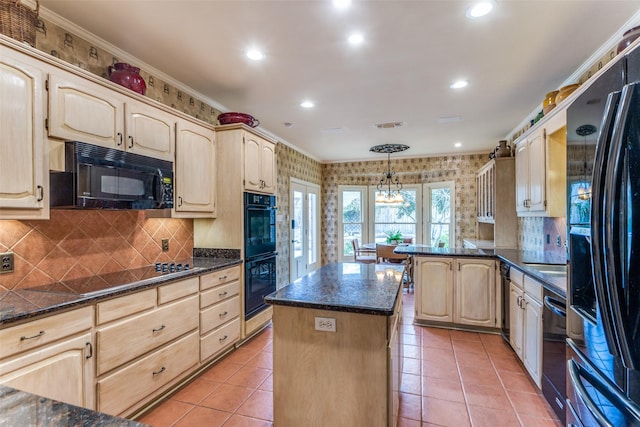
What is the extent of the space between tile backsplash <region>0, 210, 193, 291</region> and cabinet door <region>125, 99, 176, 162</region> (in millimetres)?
572

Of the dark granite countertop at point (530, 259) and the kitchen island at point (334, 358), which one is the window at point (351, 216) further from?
the kitchen island at point (334, 358)

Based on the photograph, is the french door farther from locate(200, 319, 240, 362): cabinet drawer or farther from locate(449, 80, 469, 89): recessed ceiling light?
locate(449, 80, 469, 89): recessed ceiling light

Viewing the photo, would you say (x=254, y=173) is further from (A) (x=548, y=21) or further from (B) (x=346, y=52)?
(A) (x=548, y=21)

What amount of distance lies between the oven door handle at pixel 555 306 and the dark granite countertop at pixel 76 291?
8.41 feet

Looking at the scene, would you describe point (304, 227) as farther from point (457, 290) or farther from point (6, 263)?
point (6, 263)

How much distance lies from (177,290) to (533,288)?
9.05 ft

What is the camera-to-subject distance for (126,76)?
2.29 m

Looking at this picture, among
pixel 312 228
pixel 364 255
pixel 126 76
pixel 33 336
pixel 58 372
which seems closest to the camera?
pixel 33 336

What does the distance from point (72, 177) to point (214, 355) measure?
1.86 m

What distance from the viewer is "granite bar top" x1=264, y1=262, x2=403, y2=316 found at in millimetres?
1552

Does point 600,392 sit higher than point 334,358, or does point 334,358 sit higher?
point 600,392

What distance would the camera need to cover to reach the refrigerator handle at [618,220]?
839 mm

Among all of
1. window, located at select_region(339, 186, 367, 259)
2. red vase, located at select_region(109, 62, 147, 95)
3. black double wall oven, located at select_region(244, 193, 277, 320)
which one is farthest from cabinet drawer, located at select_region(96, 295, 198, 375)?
window, located at select_region(339, 186, 367, 259)

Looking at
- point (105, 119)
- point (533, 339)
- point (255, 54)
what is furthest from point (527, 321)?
point (105, 119)
